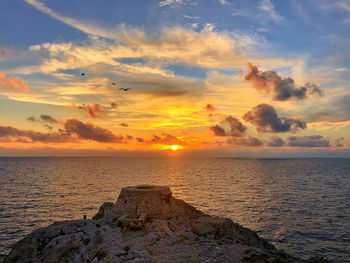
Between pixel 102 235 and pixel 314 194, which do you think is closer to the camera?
pixel 102 235

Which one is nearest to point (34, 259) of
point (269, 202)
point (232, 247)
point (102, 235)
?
point (102, 235)

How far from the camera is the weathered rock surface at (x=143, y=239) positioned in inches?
864

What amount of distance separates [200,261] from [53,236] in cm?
→ 1593

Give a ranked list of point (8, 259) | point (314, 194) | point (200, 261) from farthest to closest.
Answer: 1. point (314, 194)
2. point (8, 259)
3. point (200, 261)

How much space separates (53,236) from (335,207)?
60.1 m

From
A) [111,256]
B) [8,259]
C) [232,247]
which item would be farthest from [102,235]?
[232,247]

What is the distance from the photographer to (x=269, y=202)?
6556 centimetres

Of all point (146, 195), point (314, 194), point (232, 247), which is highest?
point (146, 195)

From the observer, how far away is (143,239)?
1042 inches

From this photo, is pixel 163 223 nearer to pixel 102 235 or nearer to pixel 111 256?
pixel 102 235

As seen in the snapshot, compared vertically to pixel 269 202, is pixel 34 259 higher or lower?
higher

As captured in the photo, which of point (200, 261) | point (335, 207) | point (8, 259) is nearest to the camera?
point (200, 261)

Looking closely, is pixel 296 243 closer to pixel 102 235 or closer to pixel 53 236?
pixel 102 235

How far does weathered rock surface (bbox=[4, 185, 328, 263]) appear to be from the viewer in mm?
21953
